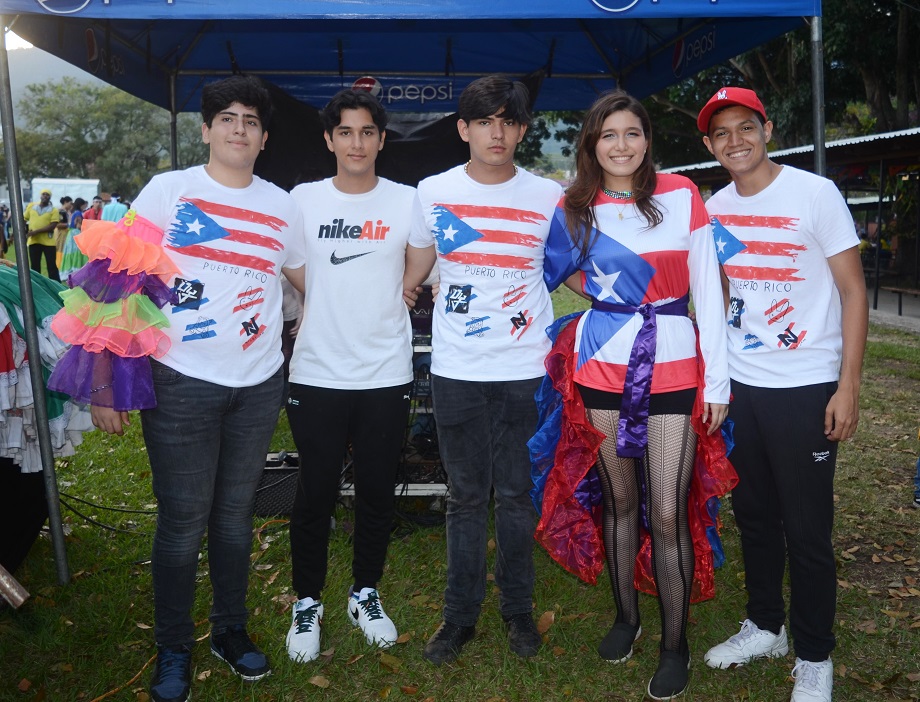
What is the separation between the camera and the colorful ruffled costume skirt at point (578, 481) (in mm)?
2838

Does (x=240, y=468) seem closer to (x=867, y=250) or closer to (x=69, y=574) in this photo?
(x=69, y=574)

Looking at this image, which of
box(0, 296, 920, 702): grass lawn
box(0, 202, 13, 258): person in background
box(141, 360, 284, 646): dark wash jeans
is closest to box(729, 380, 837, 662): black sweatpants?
box(0, 296, 920, 702): grass lawn

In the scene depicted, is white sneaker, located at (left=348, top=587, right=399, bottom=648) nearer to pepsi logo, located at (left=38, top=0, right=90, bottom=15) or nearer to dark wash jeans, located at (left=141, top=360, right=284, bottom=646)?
dark wash jeans, located at (left=141, top=360, right=284, bottom=646)

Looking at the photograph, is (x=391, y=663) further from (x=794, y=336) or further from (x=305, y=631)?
(x=794, y=336)

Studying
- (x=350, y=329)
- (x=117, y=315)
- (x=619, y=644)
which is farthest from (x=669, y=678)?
(x=117, y=315)

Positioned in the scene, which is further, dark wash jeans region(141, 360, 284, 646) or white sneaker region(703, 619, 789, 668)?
white sneaker region(703, 619, 789, 668)

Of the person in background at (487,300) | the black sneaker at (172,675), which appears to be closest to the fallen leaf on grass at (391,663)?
the person in background at (487,300)

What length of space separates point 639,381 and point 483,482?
78cm

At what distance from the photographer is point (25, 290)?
3516 millimetres

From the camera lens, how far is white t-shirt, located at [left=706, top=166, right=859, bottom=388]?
106 inches

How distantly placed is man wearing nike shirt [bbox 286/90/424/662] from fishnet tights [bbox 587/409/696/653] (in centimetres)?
83

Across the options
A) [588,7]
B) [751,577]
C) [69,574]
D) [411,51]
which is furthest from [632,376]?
[411,51]

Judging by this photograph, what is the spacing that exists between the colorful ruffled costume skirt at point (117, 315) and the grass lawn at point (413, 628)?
3.94 feet

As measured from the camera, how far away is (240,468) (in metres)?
2.92
